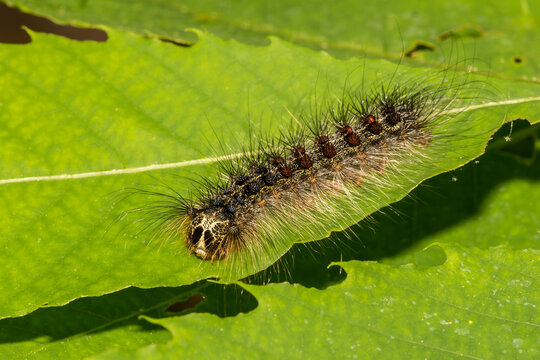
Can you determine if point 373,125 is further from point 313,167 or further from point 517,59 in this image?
point 517,59

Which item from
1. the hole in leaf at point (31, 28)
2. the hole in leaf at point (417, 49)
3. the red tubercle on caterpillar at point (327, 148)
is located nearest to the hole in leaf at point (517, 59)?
the hole in leaf at point (417, 49)

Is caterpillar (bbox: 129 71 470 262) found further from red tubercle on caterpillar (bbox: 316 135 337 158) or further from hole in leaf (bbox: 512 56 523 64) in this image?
hole in leaf (bbox: 512 56 523 64)

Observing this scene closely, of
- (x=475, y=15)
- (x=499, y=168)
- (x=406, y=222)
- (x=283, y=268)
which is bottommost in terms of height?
(x=283, y=268)

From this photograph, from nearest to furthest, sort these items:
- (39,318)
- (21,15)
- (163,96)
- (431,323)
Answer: (431,323)
(39,318)
(163,96)
(21,15)

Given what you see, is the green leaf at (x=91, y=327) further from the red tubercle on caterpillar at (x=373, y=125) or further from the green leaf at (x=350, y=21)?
the green leaf at (x=350, y=21)

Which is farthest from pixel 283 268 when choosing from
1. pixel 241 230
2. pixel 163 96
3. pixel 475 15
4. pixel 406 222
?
pixel 475 15

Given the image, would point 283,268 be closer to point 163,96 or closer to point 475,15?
point 163,96
